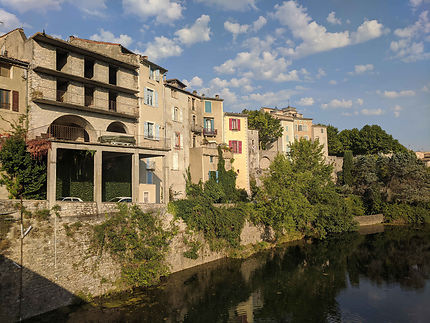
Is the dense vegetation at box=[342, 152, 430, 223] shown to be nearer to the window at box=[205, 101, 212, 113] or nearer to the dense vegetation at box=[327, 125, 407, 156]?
the dense vegetation at box=[327, 125, 407, 156]

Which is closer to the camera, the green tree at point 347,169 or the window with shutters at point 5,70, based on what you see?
the window with shutters at point 5,70

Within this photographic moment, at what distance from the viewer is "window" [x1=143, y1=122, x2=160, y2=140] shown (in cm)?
3469

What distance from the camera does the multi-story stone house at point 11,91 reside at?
961 inches

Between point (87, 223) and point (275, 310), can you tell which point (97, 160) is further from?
point (275, 310)

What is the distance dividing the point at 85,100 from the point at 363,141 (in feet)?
228

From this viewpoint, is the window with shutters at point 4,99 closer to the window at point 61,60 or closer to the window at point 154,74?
the window at point 61,60

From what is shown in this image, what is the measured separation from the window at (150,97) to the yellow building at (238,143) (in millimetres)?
14493

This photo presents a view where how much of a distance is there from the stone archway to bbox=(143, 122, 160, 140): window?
19.0ft

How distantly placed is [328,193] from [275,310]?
1003 inches

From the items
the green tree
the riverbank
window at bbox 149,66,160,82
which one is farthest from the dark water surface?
the green tree

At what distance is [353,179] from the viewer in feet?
212

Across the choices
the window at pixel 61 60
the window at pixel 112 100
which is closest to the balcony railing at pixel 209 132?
the window at pixel 112 100

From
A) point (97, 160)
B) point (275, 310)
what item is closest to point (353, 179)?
point (275, 310)

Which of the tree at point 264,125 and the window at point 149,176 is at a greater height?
the tree at point 264,125
